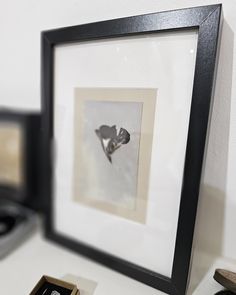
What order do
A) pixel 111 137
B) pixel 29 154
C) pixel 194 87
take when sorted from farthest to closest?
pixel 29 154 < pixel 111 137 < pixel 194 87

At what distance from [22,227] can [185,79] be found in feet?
1.97

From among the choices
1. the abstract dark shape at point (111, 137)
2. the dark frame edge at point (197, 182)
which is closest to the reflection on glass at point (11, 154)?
the abstract dark shape at point (111, 137)

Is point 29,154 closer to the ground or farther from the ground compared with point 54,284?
farther from the ground

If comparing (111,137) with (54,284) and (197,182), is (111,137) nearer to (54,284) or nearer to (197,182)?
(197,182)

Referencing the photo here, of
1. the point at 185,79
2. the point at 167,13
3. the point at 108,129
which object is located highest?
the point at 167,13

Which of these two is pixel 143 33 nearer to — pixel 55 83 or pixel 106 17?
pixel 106 17

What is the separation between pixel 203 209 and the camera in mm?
582

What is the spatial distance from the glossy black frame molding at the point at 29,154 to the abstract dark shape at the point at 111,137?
27 centimetres

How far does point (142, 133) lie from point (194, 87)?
138 mm

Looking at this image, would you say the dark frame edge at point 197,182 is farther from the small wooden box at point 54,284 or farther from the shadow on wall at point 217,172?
the small wooden box at point 54,284

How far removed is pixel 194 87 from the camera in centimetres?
43

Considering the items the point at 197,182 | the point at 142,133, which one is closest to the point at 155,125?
the point at 142,133

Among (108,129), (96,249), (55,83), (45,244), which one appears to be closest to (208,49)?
(108,129)

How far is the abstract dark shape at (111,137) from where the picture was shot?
1.70 ft
